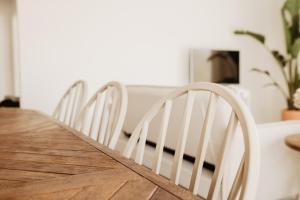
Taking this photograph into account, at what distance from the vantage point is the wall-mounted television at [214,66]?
12.9ft

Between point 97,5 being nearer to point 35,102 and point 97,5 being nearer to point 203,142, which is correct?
point 35,102

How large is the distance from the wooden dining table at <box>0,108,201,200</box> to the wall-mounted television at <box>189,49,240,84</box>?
316 cm

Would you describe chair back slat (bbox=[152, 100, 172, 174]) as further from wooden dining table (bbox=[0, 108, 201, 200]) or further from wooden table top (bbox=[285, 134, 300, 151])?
wooden table top (bbox=[285, 134, 300, 151])

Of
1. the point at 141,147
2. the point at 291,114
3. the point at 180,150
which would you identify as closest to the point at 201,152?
the point at 180,150

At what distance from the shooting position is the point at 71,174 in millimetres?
581

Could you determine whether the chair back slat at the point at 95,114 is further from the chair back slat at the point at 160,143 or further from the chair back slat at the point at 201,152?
the chair back slat at the point at 201,152

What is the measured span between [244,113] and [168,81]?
3242 millimetres

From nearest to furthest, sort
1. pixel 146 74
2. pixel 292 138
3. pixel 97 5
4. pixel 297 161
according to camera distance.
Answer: pixel 292 138
pixel 297 161
pixel 97 5
pixel 146 74

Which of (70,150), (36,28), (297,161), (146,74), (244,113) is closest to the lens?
(244,113)

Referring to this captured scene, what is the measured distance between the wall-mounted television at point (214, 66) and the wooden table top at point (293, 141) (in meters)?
2.44

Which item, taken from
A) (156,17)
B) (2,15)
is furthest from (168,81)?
(2,15)

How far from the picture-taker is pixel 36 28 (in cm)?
294

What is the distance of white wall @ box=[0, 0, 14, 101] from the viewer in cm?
334

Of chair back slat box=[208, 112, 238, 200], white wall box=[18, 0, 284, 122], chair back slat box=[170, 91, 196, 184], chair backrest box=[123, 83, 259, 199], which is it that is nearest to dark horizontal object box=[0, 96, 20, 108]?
white wall box=[18, 0, 284, 122]
